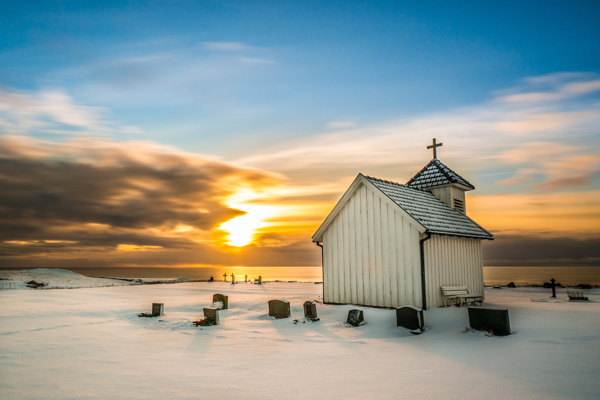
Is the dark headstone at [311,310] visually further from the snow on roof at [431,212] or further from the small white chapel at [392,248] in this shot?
the snow on roof at [431,212]

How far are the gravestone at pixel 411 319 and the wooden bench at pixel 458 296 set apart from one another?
534 centimetres

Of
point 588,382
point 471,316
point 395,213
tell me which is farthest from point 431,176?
point 588,382

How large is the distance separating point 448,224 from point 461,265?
2.26 metres

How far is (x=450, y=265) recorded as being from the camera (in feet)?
61.5

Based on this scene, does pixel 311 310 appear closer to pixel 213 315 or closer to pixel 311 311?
pixel 311 311

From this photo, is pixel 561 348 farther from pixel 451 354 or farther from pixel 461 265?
pixel 461 265

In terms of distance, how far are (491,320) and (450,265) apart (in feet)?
22.8

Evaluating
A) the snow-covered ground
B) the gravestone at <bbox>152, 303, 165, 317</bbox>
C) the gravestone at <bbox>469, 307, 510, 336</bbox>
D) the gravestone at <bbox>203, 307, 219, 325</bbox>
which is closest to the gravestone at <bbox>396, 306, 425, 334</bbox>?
the snow-covered ground

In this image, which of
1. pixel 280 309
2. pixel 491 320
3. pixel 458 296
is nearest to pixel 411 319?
pixel 491 320

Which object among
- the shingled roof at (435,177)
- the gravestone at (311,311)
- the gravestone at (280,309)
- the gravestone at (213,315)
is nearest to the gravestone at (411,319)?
the gravestone at (311,311)

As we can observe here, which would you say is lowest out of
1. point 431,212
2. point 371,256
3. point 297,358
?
point 297,358

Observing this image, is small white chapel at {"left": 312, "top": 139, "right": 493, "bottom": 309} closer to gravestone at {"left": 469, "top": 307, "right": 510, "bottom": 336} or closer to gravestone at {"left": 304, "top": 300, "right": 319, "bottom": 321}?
gravestone at {"left": 304, "top": 300, "right": 319, "bottom": 321}

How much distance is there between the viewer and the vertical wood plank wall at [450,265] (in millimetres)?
17109

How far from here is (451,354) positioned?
9.67 metres
